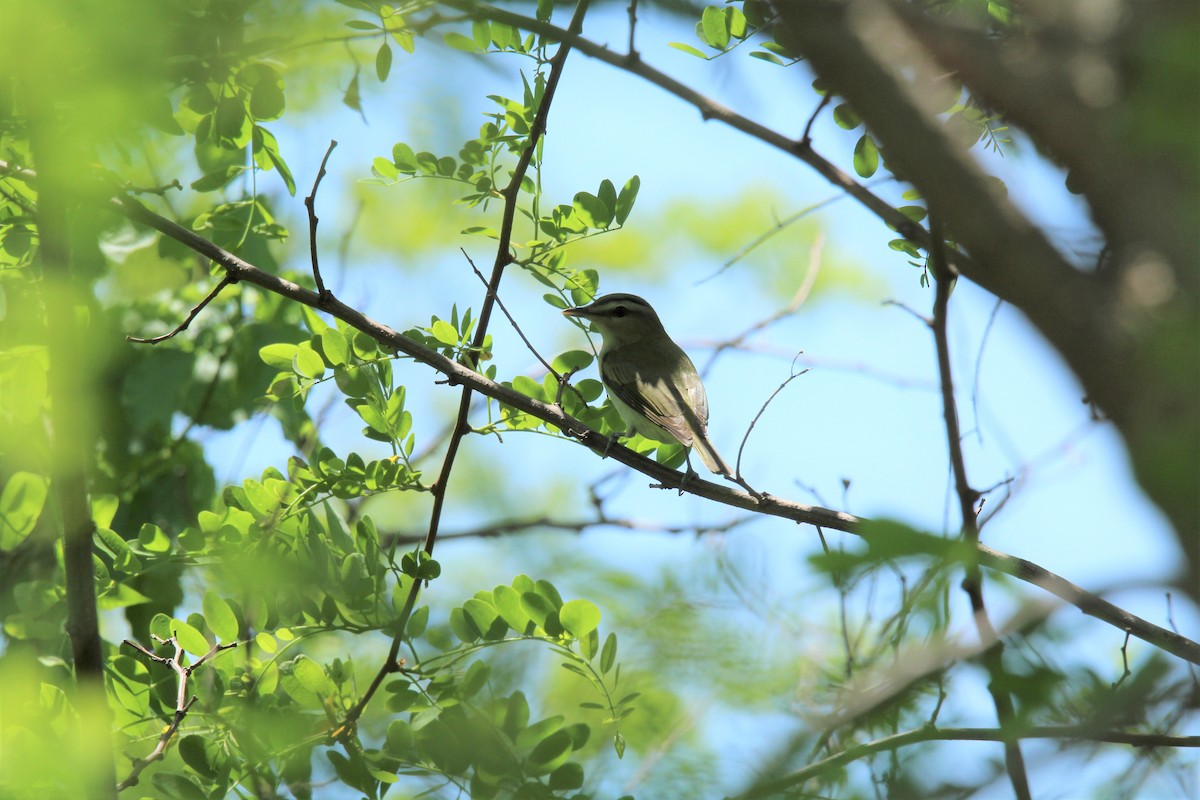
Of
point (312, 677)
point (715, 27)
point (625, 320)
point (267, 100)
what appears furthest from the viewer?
point (625, 320)

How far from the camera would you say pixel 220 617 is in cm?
287

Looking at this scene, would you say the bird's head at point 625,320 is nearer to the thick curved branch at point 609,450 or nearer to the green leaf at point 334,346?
the thick curved branch at point 609,450

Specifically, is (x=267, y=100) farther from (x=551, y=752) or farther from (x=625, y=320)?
(x=625, y=320)

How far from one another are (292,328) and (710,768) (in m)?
3.03

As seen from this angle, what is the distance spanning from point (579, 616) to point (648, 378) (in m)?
2.65

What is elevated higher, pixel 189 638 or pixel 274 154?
pixel 274 154

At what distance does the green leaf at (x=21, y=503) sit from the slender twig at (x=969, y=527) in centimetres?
308

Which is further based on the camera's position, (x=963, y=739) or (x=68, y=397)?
(x=963, y=739)

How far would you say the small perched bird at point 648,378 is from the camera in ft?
15.4

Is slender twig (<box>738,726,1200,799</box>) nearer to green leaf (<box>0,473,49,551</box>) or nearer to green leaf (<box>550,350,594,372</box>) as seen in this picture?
green leaf (<box>550,350,594,372</box>)

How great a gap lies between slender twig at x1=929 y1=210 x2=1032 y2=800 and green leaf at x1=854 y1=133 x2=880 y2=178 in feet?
6.97

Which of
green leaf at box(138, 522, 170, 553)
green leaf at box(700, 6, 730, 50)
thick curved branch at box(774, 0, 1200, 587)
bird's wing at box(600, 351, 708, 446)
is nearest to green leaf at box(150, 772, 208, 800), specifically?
green leaf at box(138, 522, 170, 553)

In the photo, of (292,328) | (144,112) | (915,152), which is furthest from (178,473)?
(915,152)

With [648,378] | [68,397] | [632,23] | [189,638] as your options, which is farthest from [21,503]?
[648,378]
